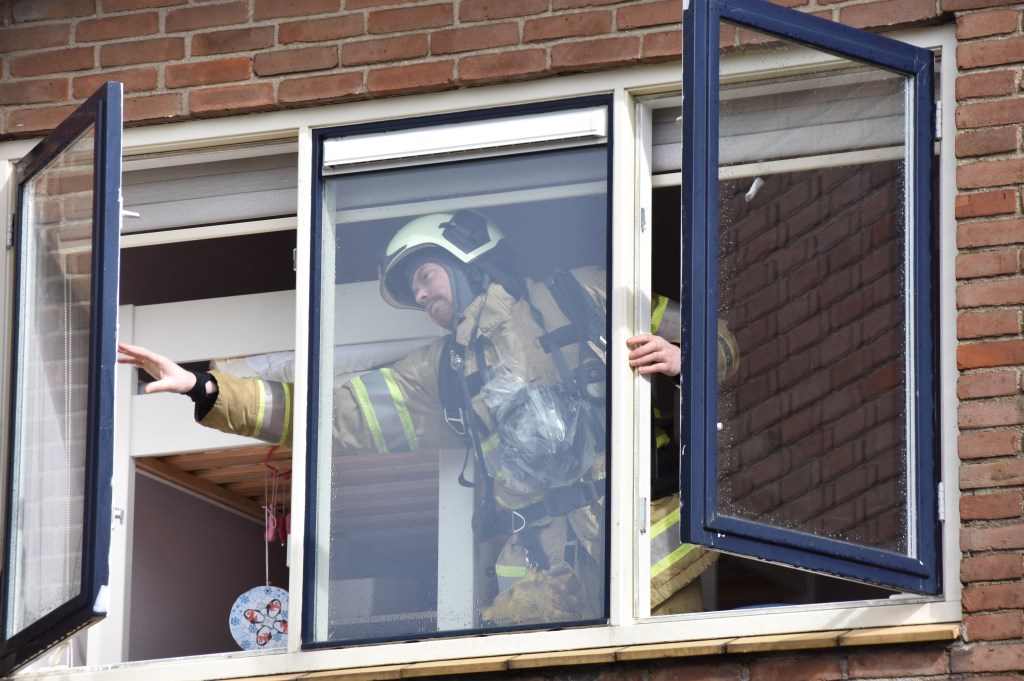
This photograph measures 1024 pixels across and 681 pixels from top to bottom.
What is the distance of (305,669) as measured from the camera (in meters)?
6.27

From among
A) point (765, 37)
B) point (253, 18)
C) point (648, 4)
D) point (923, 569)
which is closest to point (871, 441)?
point (923, 569)

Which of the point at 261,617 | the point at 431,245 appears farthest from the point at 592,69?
the point at 261,617

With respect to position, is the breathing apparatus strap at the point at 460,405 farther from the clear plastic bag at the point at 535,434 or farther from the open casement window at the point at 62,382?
the open casement window at the point at 62,382

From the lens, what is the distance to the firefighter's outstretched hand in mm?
6500

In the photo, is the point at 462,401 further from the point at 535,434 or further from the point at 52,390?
the point at 52,390

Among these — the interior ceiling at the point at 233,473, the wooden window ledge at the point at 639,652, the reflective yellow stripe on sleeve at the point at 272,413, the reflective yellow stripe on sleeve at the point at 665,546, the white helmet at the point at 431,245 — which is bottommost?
the wooden window ledge at the point at 639,652

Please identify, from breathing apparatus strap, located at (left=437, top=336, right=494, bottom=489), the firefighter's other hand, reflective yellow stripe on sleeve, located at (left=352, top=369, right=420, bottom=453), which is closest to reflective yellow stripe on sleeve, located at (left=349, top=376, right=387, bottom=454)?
reflective yellow stripe on sleeve, located at (left=352, top=369, right=420, bottom=453)

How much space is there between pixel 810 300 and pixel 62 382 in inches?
85.4

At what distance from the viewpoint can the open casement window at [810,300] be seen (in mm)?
5637

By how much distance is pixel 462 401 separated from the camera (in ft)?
21.1

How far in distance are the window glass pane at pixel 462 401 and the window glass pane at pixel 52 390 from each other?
718 millimetres

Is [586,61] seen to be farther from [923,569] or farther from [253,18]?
[923,569]

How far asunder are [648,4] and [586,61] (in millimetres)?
255

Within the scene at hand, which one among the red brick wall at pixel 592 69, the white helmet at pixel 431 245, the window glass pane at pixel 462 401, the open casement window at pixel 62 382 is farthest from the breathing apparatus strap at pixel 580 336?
the open casement window at pixel 62 382
